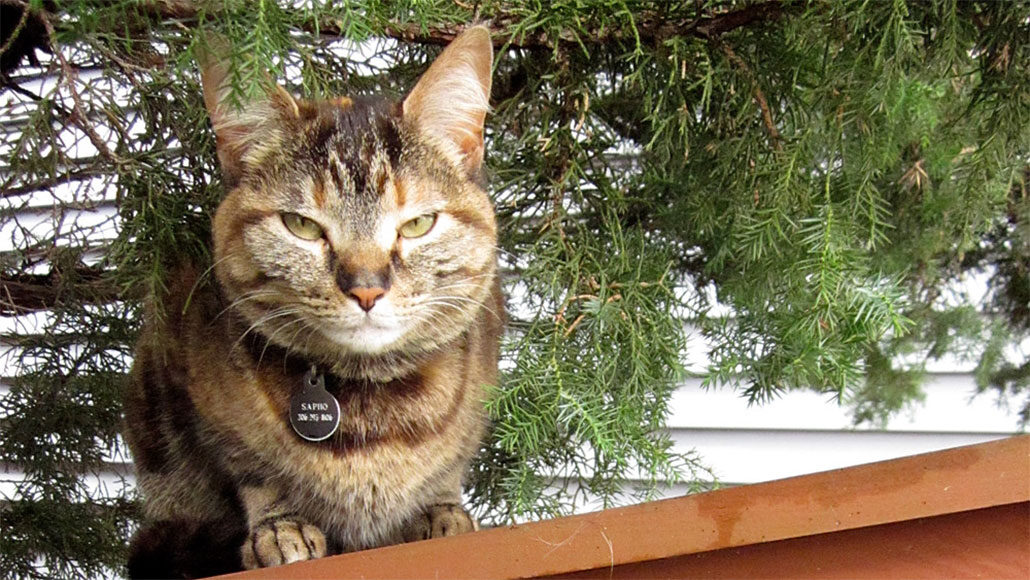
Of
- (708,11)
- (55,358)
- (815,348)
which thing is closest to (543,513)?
(815,348)

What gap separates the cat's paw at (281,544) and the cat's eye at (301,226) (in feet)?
0.98

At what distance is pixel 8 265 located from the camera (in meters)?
1.27

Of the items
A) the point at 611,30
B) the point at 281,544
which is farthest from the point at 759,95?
the point at 281,544

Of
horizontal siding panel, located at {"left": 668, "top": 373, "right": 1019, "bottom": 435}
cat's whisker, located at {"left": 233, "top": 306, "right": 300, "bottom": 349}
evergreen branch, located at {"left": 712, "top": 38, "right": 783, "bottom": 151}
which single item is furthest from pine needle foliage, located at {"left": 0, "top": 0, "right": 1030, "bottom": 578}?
horizontal siding panel, located at {"left": 668, "top": 373, "right": 1019, "bottom": 435}

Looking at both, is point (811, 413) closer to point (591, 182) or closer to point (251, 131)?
point (591, 182)

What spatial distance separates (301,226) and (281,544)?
32 cm

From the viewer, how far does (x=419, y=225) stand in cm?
104

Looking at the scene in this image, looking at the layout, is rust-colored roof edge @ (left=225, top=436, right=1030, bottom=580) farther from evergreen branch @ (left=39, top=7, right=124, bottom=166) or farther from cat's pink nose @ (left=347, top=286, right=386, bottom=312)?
evergreen branch @ (left=39, top=7, right=124, bottom=166)

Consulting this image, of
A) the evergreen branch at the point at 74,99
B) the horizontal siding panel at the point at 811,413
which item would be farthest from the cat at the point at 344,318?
the horizontal siding panel at the point at 811,413

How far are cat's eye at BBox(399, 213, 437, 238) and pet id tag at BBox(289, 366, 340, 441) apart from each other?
177 millimetres

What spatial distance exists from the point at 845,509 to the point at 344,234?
1.71ft

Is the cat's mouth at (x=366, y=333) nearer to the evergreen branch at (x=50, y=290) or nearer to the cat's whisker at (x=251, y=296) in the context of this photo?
the cat's whisker at (x=251, y=296)

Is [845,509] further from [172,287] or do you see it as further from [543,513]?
[172,287]

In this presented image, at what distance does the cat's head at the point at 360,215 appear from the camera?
38.5 inches
